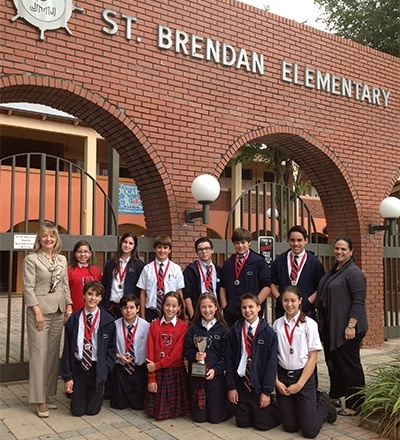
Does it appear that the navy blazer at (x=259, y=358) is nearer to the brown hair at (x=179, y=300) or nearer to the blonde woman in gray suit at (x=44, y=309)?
the brown hair at (x=179, y=300)

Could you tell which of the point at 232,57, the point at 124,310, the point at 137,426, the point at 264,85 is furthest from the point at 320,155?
the point at 137,426

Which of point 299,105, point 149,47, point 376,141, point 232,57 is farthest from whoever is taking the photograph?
point 376,141

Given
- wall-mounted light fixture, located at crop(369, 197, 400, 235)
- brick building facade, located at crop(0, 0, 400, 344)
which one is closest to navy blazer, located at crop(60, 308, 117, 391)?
brick building facade, located at crop(0, 0, 400, 344)

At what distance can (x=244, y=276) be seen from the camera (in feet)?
17.3

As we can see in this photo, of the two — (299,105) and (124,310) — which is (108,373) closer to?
(124,310)

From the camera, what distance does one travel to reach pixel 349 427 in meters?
4.53

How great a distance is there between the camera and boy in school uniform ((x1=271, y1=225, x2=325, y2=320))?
529 centimetres

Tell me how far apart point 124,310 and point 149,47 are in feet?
11.5

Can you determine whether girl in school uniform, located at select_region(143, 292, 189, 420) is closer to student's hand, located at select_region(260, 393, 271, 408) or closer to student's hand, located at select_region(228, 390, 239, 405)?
student's hand, located at select_region(228, 390, 239, 405)

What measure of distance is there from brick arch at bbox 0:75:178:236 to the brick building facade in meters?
0.02

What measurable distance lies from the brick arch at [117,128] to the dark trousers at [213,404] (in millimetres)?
2508

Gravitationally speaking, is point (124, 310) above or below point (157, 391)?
above

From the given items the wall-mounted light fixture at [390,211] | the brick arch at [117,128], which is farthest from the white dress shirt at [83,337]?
the wall-mounted light fixture at [390,211]

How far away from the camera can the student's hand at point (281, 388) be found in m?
4.34
